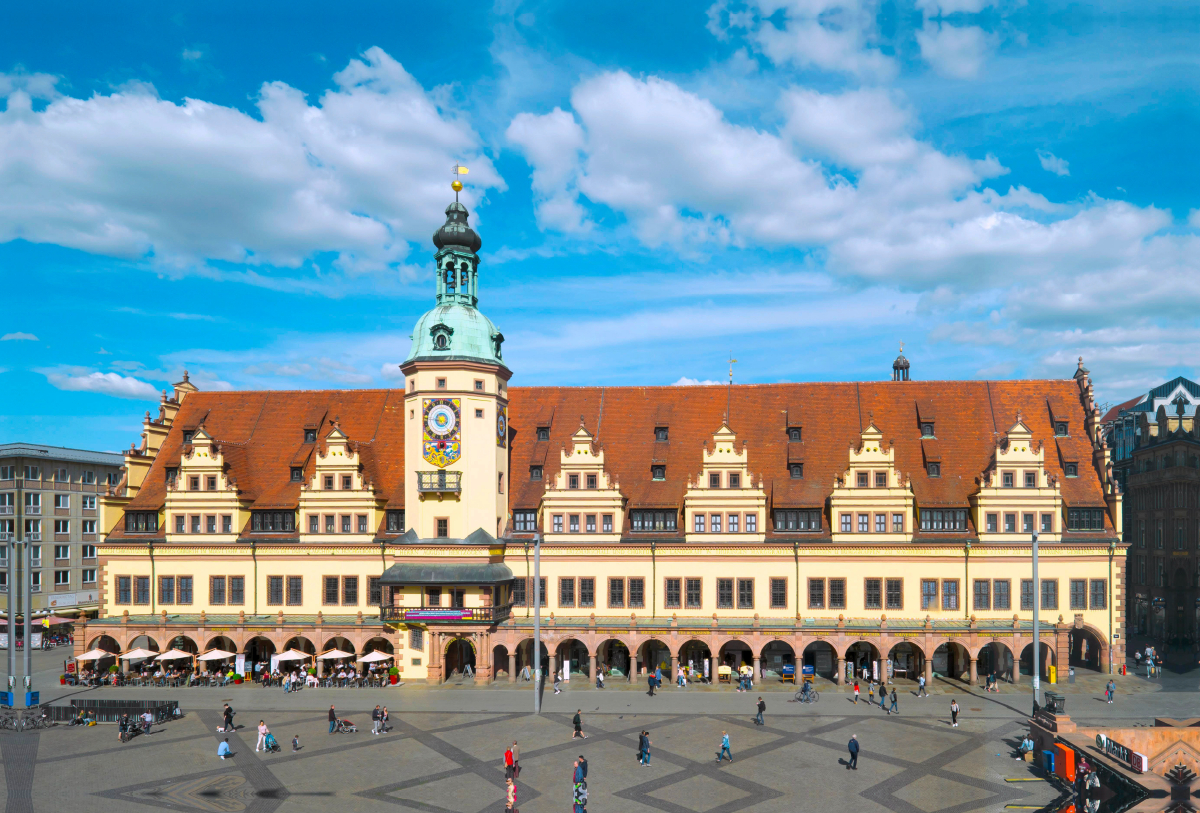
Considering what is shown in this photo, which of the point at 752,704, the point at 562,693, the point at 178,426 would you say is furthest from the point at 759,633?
the point at 178,426

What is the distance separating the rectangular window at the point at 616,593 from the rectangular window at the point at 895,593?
17832mm

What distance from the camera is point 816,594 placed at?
191ft

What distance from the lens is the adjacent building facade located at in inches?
3100

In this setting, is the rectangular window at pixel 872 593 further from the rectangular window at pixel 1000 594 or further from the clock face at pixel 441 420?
the clock face at pixel 441 420

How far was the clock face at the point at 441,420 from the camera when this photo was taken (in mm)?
59344

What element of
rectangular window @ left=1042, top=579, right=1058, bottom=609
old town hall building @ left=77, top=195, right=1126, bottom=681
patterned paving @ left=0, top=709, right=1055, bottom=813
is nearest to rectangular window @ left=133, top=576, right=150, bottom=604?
old town hall building @ left=77, top=195, right=1126, bottom=681

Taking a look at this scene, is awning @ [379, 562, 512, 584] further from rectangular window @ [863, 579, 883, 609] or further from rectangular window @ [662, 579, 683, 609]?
rectangular window @ [863, 579, 883, 609]

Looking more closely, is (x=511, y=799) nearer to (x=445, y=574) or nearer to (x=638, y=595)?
(x=445, y=574)

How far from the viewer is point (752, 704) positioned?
166 ft

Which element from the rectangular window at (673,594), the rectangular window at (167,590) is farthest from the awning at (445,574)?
the rectangular window at (167,590)

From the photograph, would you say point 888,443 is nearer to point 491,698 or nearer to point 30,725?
point 491,698

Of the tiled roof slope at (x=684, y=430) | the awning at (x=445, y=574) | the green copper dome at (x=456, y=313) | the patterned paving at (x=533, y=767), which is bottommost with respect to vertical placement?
the patterned paving at (x=533, y=767)

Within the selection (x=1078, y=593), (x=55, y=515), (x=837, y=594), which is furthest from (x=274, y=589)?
(x=1078, y=593)

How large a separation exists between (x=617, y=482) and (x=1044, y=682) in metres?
30.6
